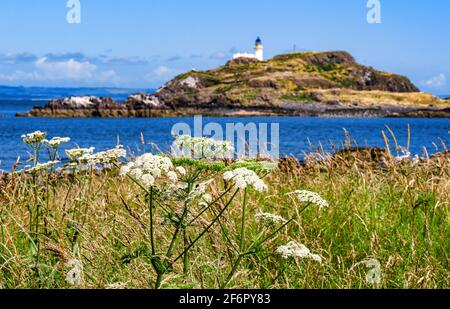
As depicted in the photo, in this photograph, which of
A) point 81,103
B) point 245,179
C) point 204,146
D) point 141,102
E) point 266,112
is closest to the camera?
point 245,179

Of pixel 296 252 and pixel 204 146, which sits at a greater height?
pixel 204 146

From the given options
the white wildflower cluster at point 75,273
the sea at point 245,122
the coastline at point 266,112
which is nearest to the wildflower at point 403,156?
the white wildflower cluster at point 75,273

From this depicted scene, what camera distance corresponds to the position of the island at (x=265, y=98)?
129125mm

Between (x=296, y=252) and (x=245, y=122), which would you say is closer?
(x=296, y=252)

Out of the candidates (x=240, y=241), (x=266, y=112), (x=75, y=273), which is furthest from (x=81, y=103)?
(x=240, y=241)

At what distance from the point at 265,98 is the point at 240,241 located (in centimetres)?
13590

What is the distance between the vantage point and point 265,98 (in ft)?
458

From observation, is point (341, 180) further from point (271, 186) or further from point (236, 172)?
point (236, 172)

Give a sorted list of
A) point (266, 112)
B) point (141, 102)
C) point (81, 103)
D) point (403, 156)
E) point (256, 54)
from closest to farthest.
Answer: point (403, 156) < point (81, 103) < point (141, 102) < point (266, 112) < point (256, 54)

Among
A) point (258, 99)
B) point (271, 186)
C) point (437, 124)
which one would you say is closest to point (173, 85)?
point (258, 99)

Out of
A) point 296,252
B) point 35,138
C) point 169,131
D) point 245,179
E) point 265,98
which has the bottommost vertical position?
point 169,131

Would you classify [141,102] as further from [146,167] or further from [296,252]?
[146,167]

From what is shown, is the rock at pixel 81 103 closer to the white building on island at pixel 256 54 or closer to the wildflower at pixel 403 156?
the white building on island at pixel 256 54

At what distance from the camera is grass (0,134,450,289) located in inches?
190
